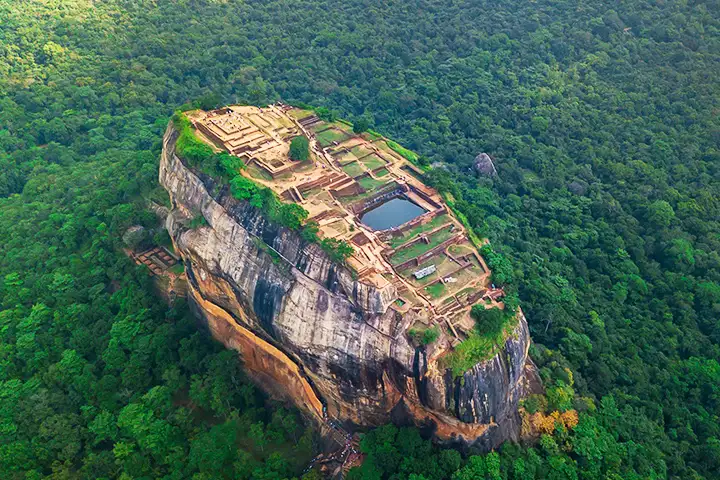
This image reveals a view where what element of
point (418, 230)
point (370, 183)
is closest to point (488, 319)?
point (418, 230)

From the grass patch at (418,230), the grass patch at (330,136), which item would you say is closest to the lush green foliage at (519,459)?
the grass patch at (418,230)

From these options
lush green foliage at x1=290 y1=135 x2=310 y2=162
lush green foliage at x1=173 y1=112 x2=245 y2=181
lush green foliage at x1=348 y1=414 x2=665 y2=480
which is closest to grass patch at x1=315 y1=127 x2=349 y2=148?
lush green foliage at x1=290 y1=135 x2=310 y2=162

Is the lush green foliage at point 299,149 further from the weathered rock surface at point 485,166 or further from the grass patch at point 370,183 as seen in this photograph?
the weathered rock surface at point 485,166

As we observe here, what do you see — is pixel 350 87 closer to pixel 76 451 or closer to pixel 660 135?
pixel 660 135

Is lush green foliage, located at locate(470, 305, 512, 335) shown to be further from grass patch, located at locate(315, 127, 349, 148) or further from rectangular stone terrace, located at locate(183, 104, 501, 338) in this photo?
grass patch, located at locate(315, 127, 349, 148)

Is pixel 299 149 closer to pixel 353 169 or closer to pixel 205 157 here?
pixel 353 169
